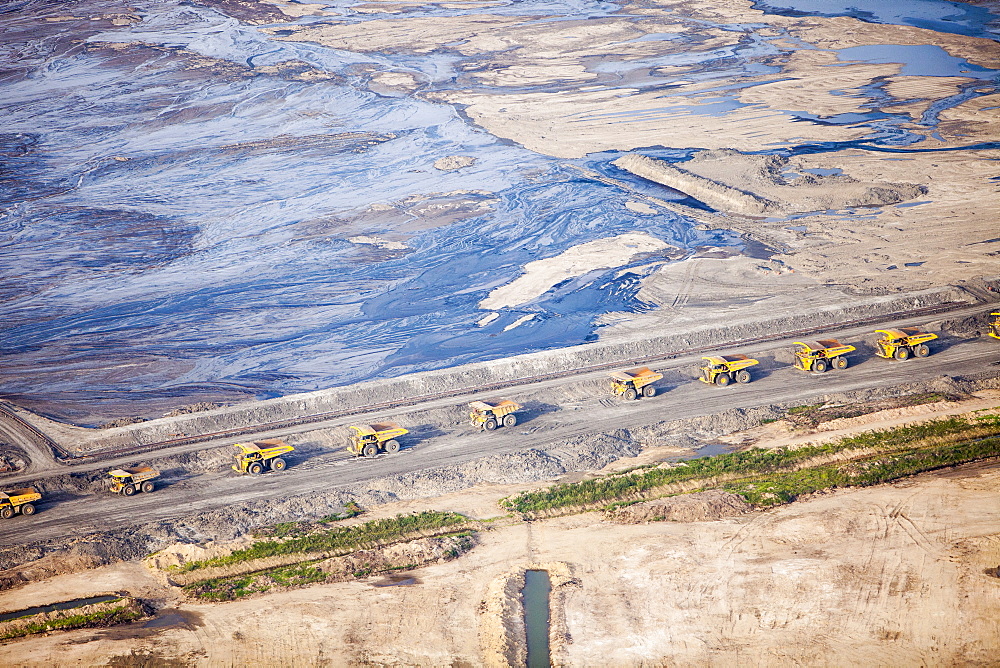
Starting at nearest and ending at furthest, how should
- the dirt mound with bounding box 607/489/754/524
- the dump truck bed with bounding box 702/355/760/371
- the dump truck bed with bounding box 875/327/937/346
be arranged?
the dirt mound with bounding box 607/489/754/524 → the dump truck bed with bounding box 702/355/760/371 → the dump truck bed with bounding box 875/327/937/346

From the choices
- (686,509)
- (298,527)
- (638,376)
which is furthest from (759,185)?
(298,527)

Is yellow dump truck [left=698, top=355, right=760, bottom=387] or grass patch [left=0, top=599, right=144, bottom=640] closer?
grass patch [left=0, top=599, right=144, bottom=640]

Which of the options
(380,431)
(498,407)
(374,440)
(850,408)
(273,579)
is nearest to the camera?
(273,579)

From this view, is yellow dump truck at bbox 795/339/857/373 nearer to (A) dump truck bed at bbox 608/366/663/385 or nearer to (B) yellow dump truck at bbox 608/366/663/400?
(A) dump truck bed at bbox 608/366/663/385

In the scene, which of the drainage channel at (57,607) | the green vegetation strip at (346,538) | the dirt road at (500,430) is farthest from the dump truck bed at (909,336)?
the drainage channel at (57,607)

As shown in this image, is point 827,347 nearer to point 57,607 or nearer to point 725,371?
point 725,371

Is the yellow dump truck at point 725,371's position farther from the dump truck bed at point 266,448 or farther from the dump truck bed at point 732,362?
the dump truck bed at point 266,448

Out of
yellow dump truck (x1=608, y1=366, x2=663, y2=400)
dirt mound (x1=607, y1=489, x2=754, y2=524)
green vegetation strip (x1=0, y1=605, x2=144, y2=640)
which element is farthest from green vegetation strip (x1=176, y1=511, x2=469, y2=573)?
yellow dump truck (x1=608, y1=366, x2=663, y2=400)
